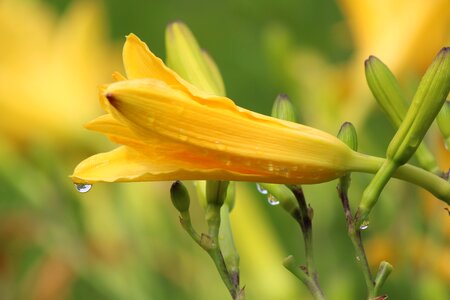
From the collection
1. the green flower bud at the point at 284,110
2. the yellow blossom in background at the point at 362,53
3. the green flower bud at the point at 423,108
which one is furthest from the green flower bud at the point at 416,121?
the yellow blossom in background at the point at 362,53

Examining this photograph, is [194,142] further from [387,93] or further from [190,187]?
[190,187]

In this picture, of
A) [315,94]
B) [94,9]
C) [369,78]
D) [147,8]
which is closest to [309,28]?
[315,94]

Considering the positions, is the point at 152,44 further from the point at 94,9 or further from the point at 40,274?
the point at 40,274

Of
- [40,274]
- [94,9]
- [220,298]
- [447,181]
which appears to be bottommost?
[40,274]

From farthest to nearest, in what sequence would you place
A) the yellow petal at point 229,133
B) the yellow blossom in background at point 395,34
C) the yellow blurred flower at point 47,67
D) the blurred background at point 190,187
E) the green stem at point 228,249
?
the yellow blurred flower at point 47,67 → the yellow blossom in background at point 395,34 → the blurred background at point 190,187 → the green stem at point 228,249 → the yellow petal at point 229,133

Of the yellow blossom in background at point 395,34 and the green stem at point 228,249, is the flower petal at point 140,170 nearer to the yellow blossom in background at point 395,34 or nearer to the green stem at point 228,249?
the green stem at point 228,249

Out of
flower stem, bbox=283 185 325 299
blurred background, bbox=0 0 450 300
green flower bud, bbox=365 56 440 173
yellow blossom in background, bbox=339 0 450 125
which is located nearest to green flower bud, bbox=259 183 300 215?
flower stem, bbox=283 185 325 299

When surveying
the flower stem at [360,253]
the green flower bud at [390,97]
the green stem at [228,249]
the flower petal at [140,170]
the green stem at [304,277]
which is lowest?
the green stem at [228,249]
